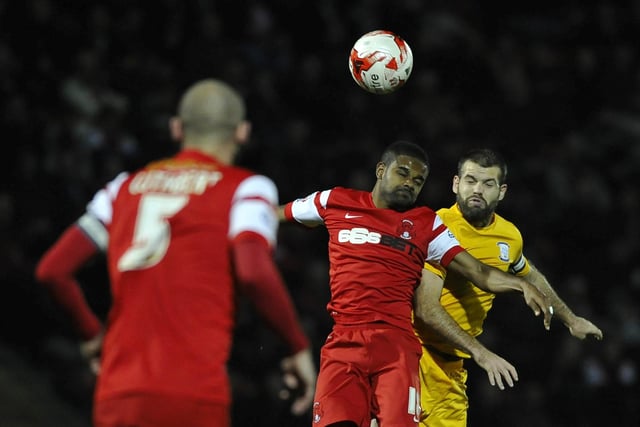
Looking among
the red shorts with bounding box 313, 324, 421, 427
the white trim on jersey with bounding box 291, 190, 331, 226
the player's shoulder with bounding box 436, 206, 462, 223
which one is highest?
the white trim on jersey with bounding box 291, 190, 331, 226

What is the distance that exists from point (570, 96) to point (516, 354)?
441 centimetres

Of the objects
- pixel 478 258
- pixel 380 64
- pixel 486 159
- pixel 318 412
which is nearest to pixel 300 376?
pixel 318 412

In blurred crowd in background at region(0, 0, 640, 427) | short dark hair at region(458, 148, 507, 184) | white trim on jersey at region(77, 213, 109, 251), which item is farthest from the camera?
blurred crowd in background at region(0, 0, 640, 427)

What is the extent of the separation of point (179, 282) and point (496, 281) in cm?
264

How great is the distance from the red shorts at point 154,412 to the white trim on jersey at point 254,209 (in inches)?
23.1

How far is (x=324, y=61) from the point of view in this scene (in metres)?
13.1

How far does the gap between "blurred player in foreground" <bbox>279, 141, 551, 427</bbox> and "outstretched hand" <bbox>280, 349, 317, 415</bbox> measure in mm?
2231

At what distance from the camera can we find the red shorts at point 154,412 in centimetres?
353

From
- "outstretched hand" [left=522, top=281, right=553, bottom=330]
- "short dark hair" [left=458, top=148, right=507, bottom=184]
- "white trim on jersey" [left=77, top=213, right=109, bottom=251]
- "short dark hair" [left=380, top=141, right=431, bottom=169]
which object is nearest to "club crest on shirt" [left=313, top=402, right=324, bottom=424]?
"outstretched hand" [left=522, top=281, right=553, bottom=330]

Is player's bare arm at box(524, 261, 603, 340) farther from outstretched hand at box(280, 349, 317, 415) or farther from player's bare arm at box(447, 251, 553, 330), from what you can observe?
outstretched hand at box(280, 349, 317, 415)

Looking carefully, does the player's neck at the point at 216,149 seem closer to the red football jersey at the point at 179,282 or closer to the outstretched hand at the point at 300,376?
the red football jersey at the point at 179,282

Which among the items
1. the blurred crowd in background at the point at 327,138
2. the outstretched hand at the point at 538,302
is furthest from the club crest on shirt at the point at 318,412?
the blurred crowd in background at the point at 327,138

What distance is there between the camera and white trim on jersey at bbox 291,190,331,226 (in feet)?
21.1

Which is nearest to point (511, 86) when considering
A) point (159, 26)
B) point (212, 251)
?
point (159, 26)
